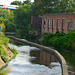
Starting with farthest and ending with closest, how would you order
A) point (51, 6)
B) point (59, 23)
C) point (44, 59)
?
point (51, 6)
point (59, 23)
point (44, 59)

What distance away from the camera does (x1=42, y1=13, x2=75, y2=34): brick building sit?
42375mm

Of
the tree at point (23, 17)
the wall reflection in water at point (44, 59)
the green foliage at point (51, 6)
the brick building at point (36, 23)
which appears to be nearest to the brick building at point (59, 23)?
the brick building at point (36, 23)

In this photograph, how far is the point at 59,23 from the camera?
153 ft

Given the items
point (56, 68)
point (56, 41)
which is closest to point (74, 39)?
point (56, 41)

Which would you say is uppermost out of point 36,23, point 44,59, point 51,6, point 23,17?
point 51,6

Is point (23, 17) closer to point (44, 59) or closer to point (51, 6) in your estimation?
point (51, 6)

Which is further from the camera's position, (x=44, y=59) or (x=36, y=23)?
(x=36, y=23)

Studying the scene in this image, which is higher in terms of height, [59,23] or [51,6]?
[51,6]

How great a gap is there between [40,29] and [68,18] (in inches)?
692

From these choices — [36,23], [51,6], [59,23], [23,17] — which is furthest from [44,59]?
[23,17]

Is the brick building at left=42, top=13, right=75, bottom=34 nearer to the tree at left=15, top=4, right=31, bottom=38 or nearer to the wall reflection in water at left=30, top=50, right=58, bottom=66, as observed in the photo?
the tree at left=15, top=4, right=31, bottom=38

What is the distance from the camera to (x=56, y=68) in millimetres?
18016

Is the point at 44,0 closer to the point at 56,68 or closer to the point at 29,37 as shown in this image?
the point at 29,37

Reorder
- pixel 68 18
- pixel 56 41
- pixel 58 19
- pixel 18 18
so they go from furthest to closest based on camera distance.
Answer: pixel 18 18, pixel 58 19, pixel 68 18, pixel 56 41
